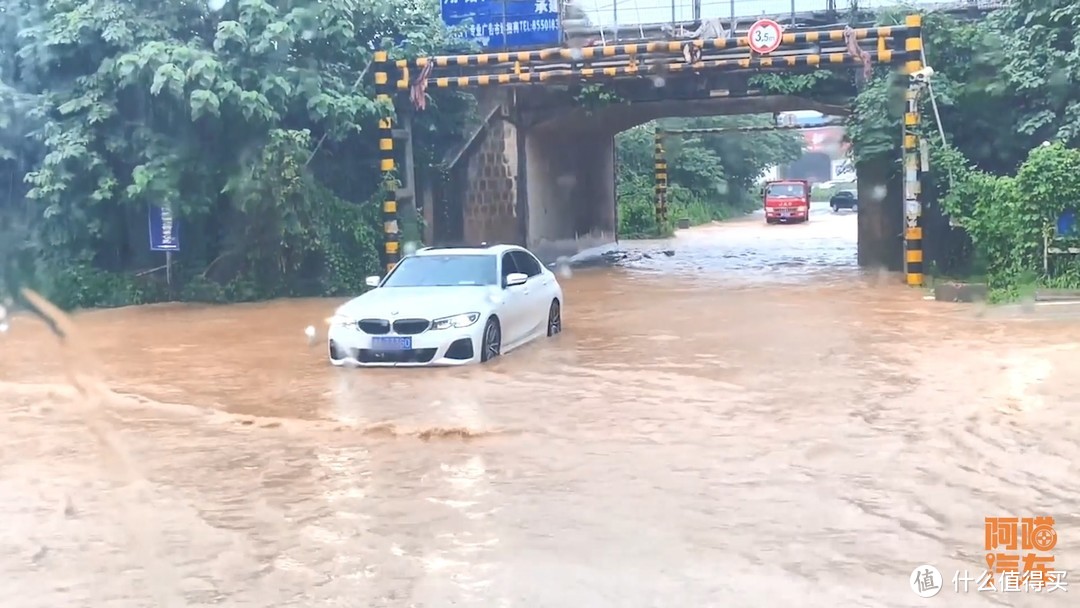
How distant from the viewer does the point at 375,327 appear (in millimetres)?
12250

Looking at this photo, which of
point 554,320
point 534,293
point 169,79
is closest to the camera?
point 534,293

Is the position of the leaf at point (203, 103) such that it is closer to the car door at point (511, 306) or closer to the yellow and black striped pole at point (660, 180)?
the car door at point (511, 306)

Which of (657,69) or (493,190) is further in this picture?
(493,190)

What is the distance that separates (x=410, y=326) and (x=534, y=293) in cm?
237

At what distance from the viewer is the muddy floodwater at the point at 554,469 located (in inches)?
234

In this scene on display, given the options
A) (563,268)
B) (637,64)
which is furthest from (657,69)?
(563,268)

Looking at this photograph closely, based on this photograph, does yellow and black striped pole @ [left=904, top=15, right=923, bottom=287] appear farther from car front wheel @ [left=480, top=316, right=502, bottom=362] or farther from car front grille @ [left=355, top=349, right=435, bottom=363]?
car front grille @ [left=355, top=349, right=435, bottom=363]

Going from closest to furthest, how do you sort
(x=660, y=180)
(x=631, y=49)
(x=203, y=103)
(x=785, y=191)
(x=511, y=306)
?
1. (x=511, y=306)
2. (x=203, y=103)
3. (x=631, y=49)
4. (x=660, y=180)
5. (x=785, y=191)

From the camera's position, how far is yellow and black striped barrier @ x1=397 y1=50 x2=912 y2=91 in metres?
19.8

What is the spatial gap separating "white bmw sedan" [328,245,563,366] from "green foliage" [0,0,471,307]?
6.39 meters

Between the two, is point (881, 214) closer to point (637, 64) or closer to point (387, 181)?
point (637, 64)

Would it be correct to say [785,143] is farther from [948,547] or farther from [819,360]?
[948,547]

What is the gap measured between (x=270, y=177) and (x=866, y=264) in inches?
442

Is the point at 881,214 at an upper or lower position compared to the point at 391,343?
upper
